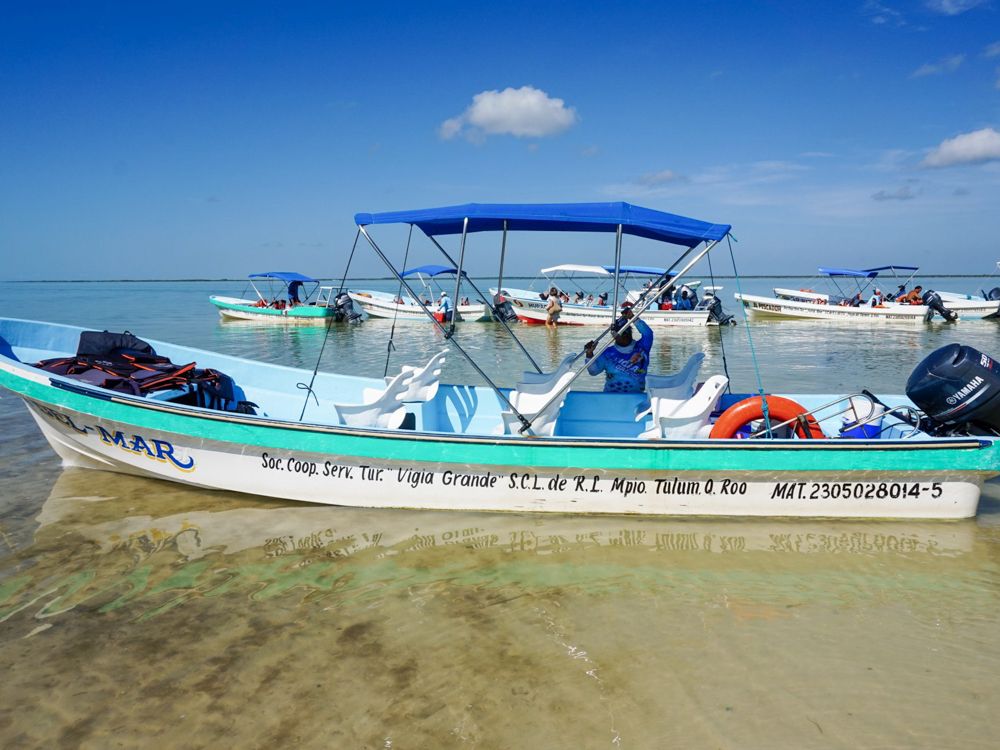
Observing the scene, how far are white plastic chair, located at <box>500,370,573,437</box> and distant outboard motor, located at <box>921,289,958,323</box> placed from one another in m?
27.1

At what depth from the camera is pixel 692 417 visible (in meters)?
6.27

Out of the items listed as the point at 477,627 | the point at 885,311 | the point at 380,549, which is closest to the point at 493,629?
the point at 477,627

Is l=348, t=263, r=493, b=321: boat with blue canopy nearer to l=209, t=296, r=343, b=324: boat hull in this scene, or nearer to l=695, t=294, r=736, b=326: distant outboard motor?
l=209, t=296, r=343, b=324: boat hull

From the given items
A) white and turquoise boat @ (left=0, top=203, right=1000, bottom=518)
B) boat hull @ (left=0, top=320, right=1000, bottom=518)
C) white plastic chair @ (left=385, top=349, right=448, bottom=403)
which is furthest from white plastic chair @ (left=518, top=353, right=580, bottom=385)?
boat hull @ (left=0, top=320, right=1000, bottom=518)

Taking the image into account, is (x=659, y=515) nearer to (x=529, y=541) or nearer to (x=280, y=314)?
(x=529, y=541)

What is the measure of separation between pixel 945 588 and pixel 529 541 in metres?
3.22

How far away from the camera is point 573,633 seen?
14.4 ft

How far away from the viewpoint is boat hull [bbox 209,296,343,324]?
2972 centimetres

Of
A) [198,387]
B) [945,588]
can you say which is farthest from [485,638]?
[198,387]

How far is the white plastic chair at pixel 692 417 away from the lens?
248 inches

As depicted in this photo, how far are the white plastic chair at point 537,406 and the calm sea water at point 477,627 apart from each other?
2.87ft

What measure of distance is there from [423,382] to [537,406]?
4.80 feet

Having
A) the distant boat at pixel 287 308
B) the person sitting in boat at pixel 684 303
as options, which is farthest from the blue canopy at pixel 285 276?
the person sitting in boat at pixel 684 303

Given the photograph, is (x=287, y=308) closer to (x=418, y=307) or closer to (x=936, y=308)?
(x=418, y=307)
